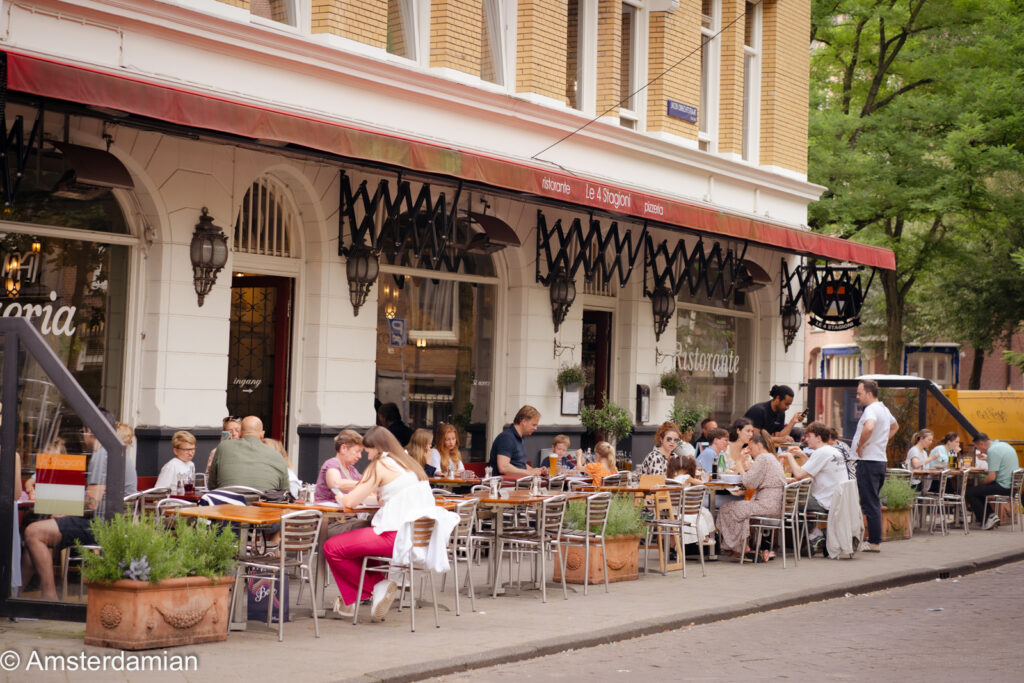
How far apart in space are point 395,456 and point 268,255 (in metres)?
5.44

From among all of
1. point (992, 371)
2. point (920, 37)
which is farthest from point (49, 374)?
point (992, 371)

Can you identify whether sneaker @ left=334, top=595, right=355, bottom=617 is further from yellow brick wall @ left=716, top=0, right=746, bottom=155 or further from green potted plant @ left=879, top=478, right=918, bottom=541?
yellow brick wall @ left=716, top=0, right=746, bottom=155

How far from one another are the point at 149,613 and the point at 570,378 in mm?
11136

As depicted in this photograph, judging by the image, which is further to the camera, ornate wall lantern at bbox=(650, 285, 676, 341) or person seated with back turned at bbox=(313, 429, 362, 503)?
ornate wall lantern at bbox=(650, 285, 676, 341)

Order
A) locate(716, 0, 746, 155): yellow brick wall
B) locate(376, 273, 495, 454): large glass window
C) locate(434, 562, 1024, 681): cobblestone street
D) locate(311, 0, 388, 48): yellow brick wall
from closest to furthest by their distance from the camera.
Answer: locate(434, 562, 1024, 681): cobblestone street, locate(311, 0, 388, 48): yellow brick wall, locate(376, 273, 495, 454): large glass window, locate(716, 0, 746, 155): yellow brick wall

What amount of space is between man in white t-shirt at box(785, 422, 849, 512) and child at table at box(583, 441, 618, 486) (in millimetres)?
2063

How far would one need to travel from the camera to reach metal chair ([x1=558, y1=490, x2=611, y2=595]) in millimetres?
12164

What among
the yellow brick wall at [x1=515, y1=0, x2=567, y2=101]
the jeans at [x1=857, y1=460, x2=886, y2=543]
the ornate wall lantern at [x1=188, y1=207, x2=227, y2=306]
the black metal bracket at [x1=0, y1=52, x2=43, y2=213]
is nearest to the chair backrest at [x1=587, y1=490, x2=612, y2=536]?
the ornate wall lantern at [x1=188, y1=207, x2=227, y2=306]

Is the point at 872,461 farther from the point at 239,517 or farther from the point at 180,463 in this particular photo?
the point at 239,517

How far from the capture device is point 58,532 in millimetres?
9086

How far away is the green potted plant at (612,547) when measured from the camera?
1256 centimetres

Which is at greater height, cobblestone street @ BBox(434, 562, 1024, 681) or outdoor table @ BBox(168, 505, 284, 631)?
outdoor table @ BBox(168, 505, 284, 631)

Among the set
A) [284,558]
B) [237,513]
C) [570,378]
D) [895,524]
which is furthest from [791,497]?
[237,513]

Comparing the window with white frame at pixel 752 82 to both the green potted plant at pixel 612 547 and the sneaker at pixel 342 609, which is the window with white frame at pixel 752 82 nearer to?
the green potted plant at pixel 612 547
